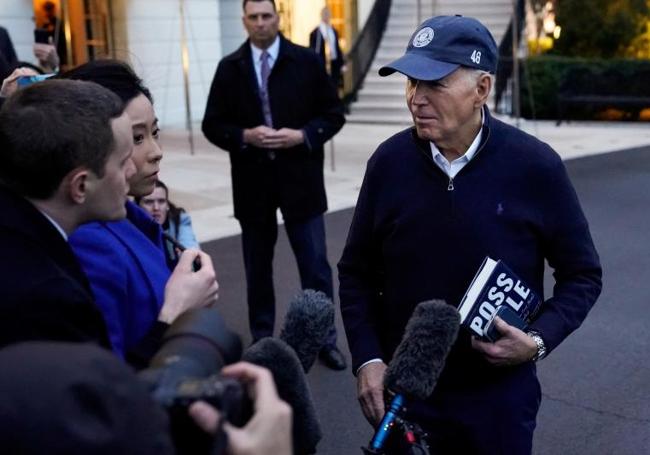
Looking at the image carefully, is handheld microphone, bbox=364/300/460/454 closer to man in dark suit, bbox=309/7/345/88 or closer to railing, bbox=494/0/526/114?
man in dark suit, bbox=309/7/345/88

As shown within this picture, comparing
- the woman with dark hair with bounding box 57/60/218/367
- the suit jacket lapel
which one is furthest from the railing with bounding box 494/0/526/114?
the suit jacket lapel

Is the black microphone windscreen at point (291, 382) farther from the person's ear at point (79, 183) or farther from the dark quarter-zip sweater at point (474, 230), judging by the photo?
the dark quarter-zip sweater at point (474, 230)

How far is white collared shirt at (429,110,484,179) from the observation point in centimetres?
255

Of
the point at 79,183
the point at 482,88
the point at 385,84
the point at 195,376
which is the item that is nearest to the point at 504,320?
the point at 482,88

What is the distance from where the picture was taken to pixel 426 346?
211cm

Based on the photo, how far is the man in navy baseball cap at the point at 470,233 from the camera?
2.48 m

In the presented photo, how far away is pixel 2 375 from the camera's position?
1.07 meters

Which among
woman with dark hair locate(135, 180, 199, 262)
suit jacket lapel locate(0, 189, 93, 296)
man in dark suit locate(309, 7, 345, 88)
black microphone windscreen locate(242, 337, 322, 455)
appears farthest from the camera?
man in dark suit locate(309, 7, 345, 88)

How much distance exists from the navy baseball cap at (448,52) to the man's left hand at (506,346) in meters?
0.69

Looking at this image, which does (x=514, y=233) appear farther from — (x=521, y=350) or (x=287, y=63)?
(x=287, y=63)

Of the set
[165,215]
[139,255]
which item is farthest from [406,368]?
[165,215]

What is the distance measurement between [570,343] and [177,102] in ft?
42.7

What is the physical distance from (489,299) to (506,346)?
0.43ft

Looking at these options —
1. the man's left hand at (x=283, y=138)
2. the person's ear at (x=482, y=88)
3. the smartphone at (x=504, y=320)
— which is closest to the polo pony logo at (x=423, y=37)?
the person's ear at (x=482, y=88)
